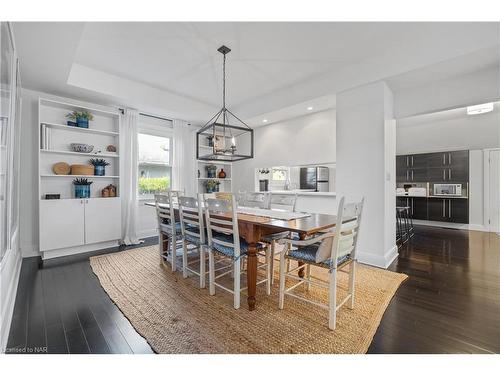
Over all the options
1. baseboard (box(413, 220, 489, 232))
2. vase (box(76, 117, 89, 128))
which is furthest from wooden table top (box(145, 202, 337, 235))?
baseboard (box(413, 220, 489, 232))

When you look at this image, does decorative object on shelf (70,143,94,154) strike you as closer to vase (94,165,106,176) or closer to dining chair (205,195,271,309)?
vase (94,165,106,176)

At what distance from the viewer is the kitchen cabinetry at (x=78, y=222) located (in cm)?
344

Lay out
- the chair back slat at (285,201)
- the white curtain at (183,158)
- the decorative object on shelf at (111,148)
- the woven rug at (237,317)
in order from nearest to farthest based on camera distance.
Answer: the woven rug at (237,317) < the chair back slat at (285,201) < the decorative object on shelf at (111,148) < the white curtain at (183,158)

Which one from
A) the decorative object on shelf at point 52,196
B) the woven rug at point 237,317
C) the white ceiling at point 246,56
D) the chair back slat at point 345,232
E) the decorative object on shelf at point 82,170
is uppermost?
the white ceiling at point 246,56

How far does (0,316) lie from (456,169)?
8062mm

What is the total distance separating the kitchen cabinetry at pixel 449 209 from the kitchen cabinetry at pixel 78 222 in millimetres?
7333

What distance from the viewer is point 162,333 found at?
5.77 ft

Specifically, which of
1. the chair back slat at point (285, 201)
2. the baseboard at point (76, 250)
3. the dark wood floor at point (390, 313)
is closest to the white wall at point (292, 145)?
the chair back slat at point (285, 201)

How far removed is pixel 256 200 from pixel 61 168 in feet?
10.1

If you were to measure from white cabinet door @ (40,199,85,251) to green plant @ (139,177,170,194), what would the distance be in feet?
4.21

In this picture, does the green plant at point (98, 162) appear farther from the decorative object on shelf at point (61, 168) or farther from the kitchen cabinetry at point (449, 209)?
the kitchen cabinetry at point (449, 209)

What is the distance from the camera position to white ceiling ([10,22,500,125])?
2520mm

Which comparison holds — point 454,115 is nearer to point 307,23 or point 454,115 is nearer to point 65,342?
point 307,23
